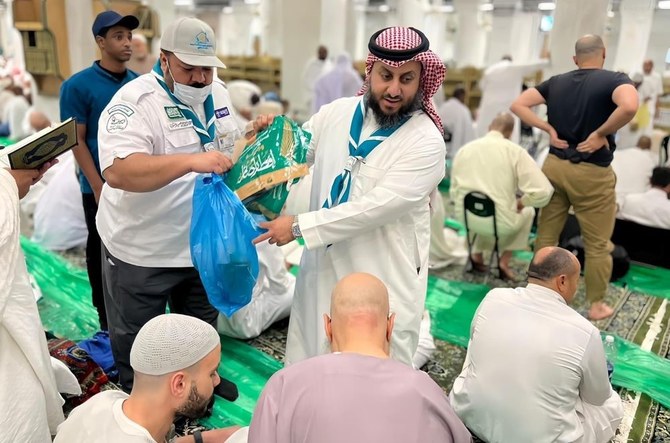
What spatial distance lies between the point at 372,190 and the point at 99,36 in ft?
5.67

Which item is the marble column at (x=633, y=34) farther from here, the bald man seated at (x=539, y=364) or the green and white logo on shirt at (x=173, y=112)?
the green and white logo on shirt at (x=173, y=112)

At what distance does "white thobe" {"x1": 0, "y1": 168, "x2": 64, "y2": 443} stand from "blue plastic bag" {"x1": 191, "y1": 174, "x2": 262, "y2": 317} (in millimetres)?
560

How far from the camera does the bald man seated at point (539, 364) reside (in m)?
1.97

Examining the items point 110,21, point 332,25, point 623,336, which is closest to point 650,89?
point 332,25

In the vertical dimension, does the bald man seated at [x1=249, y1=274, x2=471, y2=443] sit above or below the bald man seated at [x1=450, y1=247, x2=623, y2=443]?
above

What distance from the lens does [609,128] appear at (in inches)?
123

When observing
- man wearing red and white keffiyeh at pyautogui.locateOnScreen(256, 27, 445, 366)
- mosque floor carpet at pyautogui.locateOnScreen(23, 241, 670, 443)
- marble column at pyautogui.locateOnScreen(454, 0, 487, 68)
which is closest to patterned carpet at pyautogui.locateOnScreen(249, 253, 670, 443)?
mosque floor carpet at pyautogui.locateOnScreen(23, 241, 670, 443)

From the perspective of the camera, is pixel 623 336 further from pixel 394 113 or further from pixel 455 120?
pixel 455 120

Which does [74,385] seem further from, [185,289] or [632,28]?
[632,28]

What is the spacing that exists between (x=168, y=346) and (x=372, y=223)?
842 millimetres

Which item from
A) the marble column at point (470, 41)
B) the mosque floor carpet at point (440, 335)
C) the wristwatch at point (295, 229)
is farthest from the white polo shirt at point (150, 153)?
the marble column at point (470, 41)

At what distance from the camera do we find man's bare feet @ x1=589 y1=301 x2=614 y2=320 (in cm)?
355

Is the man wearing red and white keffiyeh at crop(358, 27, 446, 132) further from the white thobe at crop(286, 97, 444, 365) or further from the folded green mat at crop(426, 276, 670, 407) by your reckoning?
the folded green mat at crop(426, 276, 670, 407)

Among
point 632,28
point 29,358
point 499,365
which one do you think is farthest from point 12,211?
point 632,28
